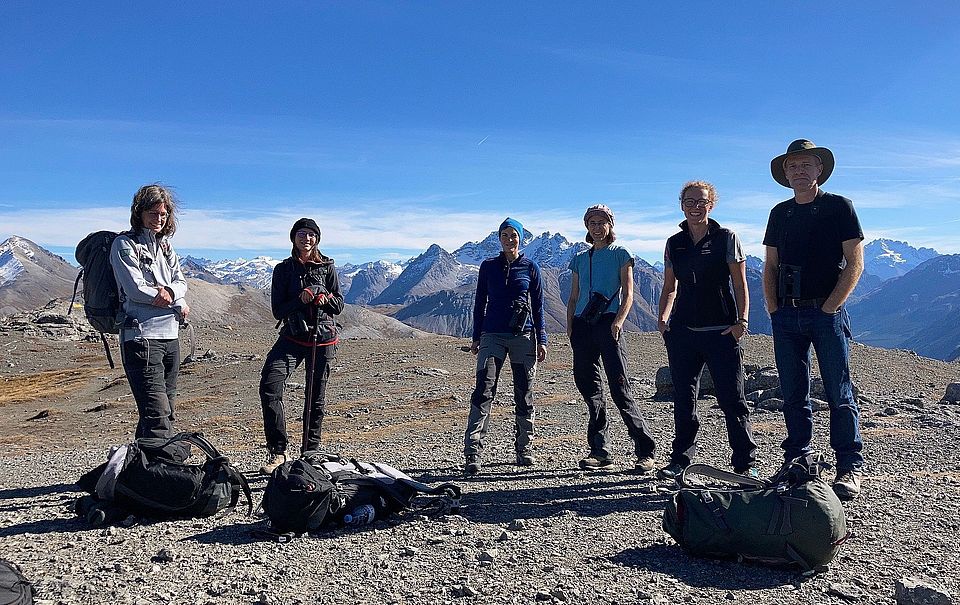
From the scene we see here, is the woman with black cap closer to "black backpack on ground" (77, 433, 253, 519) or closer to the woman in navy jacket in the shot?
"black backpack on ground" (77, 433, 253, 519)

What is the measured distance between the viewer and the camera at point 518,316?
7.23 meters

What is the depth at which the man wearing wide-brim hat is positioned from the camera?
5672mm

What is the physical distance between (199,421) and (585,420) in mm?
7732

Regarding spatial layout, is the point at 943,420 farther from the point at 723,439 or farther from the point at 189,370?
the point at 189,370

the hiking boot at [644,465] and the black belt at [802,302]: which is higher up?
Result: the black belt at [802,302]

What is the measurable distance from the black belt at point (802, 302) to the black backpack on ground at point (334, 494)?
3.41m

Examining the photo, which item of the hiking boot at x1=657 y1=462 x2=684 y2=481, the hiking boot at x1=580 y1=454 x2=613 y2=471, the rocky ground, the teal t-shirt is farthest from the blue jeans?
the hiking boot at x1=580 y1=454 x2=613 y2=471

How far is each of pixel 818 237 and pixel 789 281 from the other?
44 cm

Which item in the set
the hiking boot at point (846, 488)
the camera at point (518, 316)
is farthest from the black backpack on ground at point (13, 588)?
the hiking boot at point (846, 488)

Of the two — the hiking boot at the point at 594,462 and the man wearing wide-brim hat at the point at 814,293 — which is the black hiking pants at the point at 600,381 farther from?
the man wearing wide-brim hat at the point at 814,293

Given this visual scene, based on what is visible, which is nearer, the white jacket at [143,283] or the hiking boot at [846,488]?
the hiking boot at [846,488]

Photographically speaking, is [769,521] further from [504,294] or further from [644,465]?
[504,294]

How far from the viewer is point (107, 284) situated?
19.9 feet

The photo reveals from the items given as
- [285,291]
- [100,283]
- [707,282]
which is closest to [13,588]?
[100,283]
